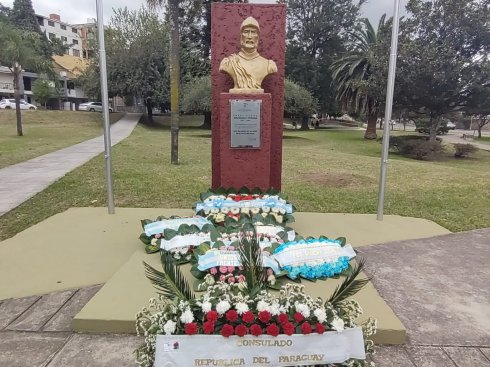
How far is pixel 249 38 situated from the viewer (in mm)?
4582

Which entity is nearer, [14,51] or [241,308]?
[241,308]

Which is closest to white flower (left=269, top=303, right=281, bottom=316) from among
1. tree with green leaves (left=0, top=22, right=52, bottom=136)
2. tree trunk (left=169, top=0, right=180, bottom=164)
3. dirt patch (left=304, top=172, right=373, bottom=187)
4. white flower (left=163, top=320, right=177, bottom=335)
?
white flower (left=163, top=320, right=177, bottom=335)

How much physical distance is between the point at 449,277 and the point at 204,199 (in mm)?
2591

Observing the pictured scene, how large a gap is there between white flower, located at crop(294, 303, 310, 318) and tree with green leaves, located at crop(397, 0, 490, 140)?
50.1ft

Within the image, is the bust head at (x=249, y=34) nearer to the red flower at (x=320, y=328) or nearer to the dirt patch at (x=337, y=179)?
the red flower at (x=320, y=328)

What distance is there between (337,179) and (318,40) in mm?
26761

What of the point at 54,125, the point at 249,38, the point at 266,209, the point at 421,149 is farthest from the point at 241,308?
the point at 54,125

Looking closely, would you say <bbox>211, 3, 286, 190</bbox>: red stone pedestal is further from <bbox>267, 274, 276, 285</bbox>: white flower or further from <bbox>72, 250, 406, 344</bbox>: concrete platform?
<bbox>267, 274, 276, 285</bbox>: white flower

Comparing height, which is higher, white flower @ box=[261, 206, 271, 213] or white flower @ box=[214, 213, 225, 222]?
white flower @ box=[261, 206, 271, 213]

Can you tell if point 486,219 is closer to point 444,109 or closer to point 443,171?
point 443,171

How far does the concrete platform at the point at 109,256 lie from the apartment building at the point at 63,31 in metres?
66.3

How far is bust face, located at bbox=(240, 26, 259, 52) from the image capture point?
4.55 meters

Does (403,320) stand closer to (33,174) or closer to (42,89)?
(33,174)

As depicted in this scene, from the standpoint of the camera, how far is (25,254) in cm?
381
